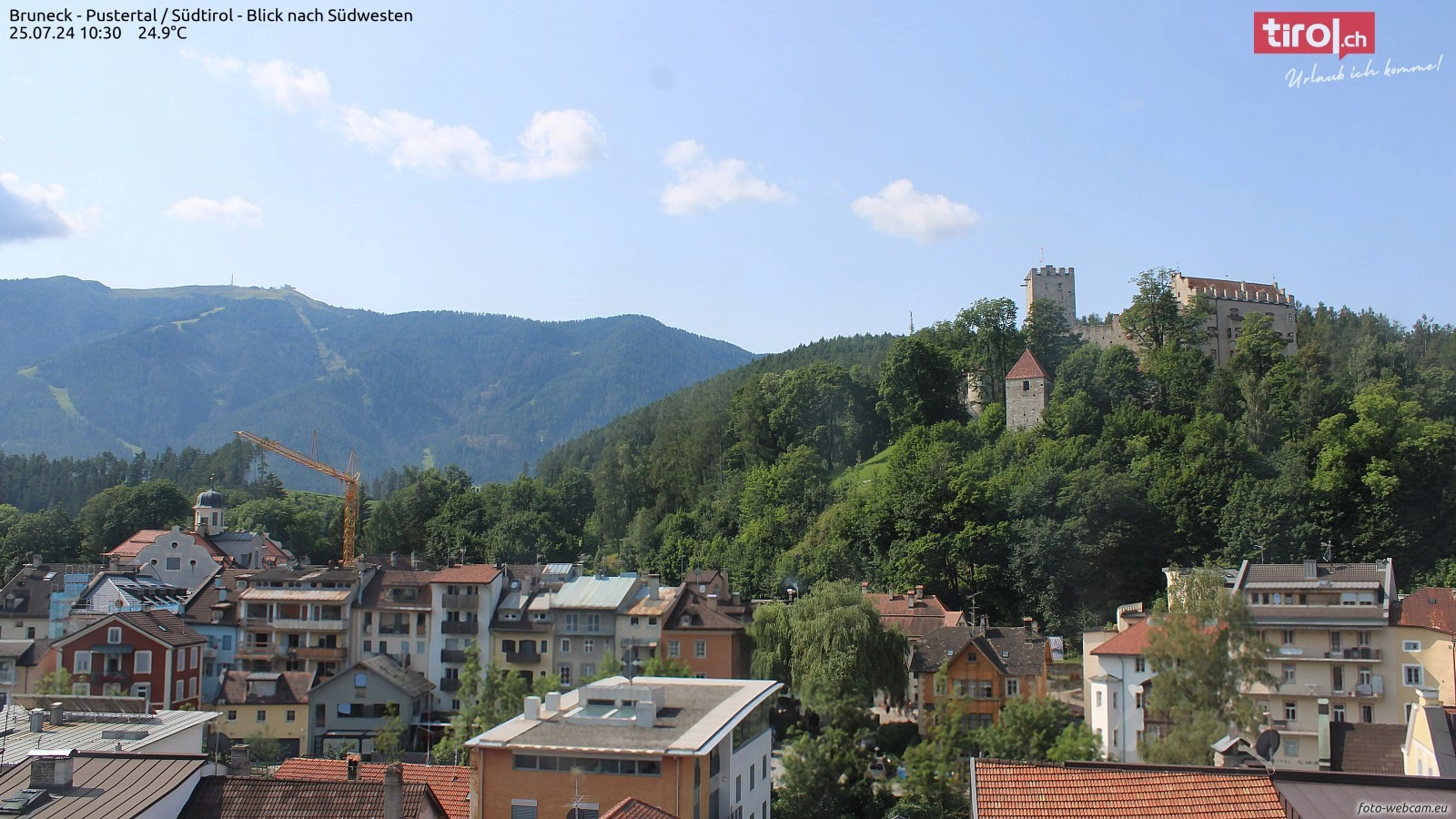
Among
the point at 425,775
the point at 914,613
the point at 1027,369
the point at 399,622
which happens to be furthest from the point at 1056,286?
the point at 425,775

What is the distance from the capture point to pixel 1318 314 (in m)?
117

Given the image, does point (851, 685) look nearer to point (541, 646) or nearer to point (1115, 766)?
point (541, 646)

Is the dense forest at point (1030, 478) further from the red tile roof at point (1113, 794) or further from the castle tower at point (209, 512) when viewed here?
the red tile roof at point (1113, 794)

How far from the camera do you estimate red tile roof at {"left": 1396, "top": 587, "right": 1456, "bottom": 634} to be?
147 feet

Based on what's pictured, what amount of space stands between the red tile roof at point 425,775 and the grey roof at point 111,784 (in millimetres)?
6732

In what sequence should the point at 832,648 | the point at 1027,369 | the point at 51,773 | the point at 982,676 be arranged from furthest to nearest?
the point at 1027,369, the point at 982,676, the point at 832,648, the point at 51,773

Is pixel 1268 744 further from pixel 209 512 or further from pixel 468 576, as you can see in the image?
pixel 209 512

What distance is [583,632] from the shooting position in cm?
5588

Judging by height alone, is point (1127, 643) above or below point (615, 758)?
above

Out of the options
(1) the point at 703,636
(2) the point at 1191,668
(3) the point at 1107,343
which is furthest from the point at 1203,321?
(2) the point at 1191,668

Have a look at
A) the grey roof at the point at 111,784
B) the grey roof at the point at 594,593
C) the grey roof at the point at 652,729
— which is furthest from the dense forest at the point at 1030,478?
the grey roof at the point at 111,784

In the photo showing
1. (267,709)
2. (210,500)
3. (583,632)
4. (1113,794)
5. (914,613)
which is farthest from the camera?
(210,500)

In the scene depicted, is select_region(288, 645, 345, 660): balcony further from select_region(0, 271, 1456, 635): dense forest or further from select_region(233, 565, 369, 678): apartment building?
select_region(0, 271, 1456, 635): dense forest

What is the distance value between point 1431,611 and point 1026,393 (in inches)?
1777
